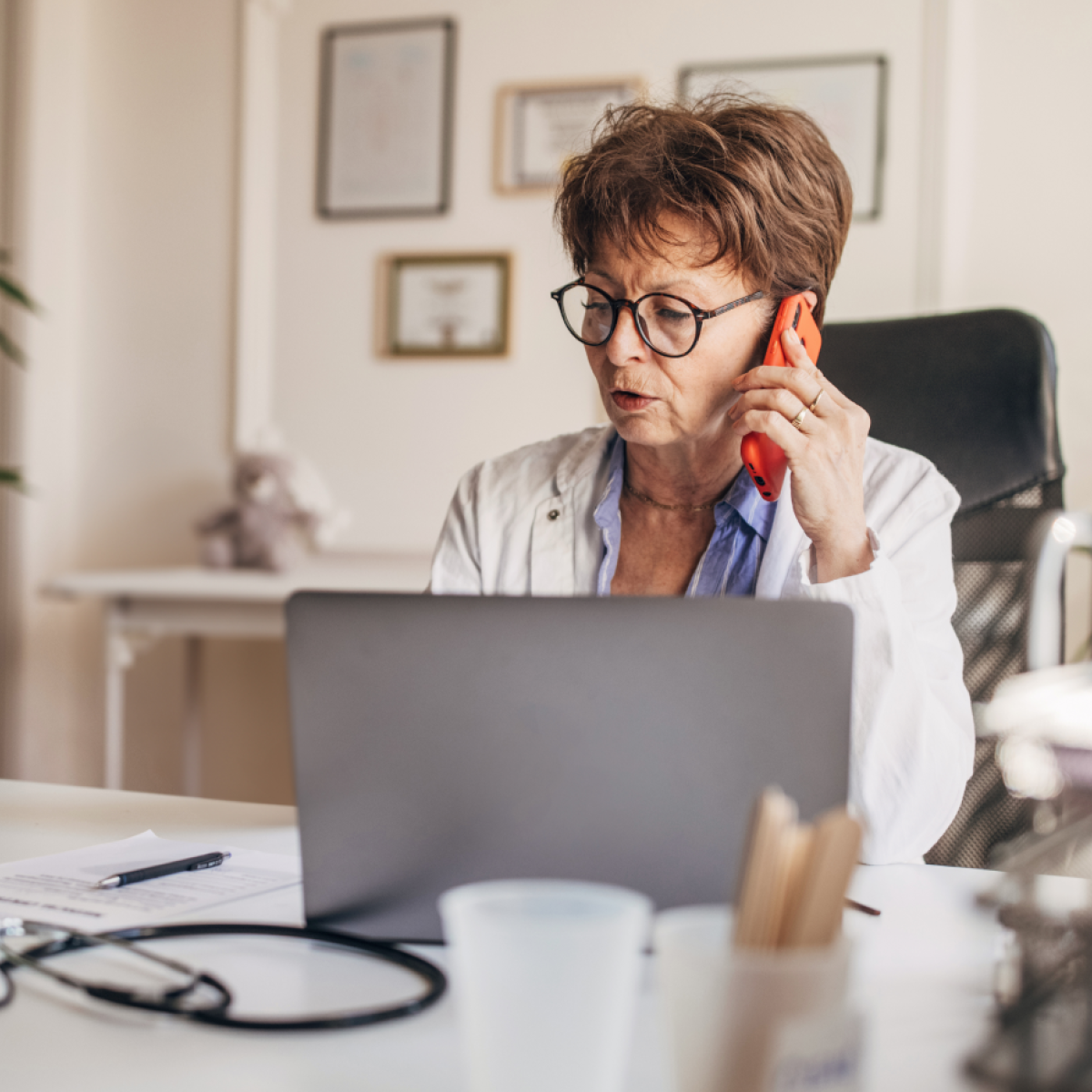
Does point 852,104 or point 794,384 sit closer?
point 794,384

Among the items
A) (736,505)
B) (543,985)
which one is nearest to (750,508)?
A: (736,505)

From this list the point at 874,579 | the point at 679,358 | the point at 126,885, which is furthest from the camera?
the point at 679,358

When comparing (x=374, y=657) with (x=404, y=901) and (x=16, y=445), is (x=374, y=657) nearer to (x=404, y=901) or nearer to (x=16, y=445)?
(x=404, y=901)

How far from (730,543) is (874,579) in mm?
316

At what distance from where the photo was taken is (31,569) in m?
2.77

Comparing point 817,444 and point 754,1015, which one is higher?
point 817,444

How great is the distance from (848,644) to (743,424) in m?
0.63

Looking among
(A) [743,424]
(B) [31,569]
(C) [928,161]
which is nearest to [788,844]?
(A) [743,424]

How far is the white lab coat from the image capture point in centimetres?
96

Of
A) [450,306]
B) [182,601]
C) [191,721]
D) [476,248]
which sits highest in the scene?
[476,248]

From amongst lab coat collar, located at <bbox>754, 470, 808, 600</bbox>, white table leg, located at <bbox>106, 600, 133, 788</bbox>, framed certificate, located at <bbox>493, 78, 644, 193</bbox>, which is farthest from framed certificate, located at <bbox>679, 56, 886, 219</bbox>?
white table leg, located at <bbox>106, 600, 133, 788</bbox>

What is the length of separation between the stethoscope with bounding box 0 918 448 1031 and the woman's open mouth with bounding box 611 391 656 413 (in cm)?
72

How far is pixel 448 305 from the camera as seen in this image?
2615 mm

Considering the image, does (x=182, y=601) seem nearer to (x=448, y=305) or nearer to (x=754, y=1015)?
(x=448, y=305)
